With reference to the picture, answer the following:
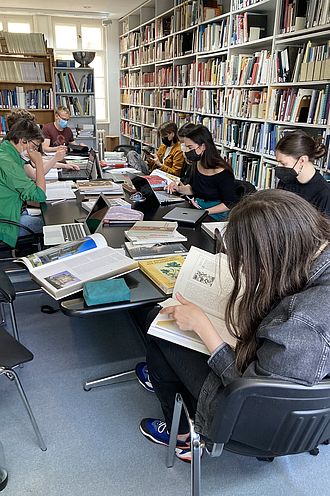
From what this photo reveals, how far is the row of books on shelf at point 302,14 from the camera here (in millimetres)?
2641

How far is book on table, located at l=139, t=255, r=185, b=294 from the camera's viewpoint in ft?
4.58

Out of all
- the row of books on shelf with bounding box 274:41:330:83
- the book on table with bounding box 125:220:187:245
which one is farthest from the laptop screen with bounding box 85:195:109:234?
the row of books on shelf with bounding box 274:41:330:83

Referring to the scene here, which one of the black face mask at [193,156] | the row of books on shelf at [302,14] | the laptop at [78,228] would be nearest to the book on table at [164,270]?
the laptop at [78,228]

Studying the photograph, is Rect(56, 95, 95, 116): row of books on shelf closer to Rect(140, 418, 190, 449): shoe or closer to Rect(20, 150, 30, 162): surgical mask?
Rect(20, 150, 30, 162): surgical mask

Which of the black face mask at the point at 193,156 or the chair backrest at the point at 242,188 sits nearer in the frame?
the chair backrest at the point at 242,188

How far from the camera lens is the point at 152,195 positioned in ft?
8.50

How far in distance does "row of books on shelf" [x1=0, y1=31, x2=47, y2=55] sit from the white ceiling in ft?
4.06

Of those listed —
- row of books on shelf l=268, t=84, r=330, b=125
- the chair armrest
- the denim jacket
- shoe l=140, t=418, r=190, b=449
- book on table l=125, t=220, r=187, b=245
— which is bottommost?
shoe l=140, t=418, r=190, b=449

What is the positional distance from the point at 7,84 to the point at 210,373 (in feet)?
18.1

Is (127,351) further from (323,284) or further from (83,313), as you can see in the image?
(323,284)

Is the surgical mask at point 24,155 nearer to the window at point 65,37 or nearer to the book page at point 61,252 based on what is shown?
the book page at point 61,252

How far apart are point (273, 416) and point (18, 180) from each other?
6.94ft

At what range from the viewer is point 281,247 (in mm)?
912

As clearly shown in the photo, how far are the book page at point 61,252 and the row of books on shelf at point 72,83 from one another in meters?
4.86
